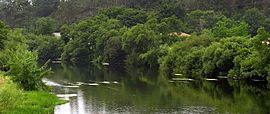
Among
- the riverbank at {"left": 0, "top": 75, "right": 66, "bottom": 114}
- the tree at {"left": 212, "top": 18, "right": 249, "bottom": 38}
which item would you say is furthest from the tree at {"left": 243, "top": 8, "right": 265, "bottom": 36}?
the riverbank at {"left": 0, "top": 75, "right": 66, "bottom": 114}

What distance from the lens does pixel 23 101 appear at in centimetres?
3641

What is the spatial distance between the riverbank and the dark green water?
1.05 meters

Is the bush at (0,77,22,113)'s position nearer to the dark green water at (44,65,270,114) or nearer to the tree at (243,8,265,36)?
the dark green water at (44,65,270,114)

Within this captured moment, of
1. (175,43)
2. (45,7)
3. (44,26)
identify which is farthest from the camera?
(45,7)

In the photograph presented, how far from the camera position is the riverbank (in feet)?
99.4

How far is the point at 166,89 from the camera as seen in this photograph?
175ft

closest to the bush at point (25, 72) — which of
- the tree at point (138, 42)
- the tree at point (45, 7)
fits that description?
the tree at point (138, 42)

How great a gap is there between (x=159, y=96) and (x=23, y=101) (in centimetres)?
1525

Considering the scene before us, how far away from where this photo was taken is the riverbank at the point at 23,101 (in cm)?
3030

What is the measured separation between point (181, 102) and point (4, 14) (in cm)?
11529

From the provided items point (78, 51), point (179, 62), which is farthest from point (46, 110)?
point (78, 51)

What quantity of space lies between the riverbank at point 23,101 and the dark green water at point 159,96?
1047 mm

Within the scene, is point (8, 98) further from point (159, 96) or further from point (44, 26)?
point (44, 26)

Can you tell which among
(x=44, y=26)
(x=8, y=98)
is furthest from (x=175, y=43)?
(x=44, y=26)
